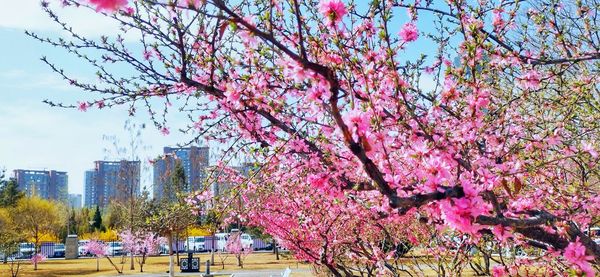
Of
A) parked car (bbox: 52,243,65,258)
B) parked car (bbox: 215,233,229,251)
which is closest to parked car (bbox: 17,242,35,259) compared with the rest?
parked car (bbox: 52,243,65,258)

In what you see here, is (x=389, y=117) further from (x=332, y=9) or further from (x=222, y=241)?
(x=222, y=241)

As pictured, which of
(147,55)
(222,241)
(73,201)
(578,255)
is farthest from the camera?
(73,201)

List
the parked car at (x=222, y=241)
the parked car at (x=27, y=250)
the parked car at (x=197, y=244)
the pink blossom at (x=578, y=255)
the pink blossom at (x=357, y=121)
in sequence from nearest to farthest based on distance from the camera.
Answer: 1. the pink blossom at (x=357, y=121)
2. the pink blossom at (x=578, y=255)
3. the parked car at (x=222, y=241)
4. the parked car at (x=27, y=250)
5. the parked car at (x=197, y=244)

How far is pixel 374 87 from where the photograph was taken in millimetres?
3041

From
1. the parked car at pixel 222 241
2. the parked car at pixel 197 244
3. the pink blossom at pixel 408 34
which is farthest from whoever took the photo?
the parked car at pixel 197 244

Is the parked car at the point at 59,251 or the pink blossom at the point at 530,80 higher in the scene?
the pink blossom at the point at 530,80

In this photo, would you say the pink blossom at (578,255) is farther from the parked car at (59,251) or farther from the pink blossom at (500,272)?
the parked car at (59,251)

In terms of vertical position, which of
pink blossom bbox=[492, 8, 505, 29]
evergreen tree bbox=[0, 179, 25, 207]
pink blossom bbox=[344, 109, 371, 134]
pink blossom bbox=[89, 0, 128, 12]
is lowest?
pink blossom bbox=[344, 109, 371, 134]

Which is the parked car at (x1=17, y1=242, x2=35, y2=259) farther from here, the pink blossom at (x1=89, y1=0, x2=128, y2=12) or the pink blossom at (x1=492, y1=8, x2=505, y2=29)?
the pink blossom at (x1=89, y1=0, x2=128, y2=12)

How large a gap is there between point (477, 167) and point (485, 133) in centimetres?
54

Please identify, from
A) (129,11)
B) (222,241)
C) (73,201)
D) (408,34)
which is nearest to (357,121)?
(408,34)

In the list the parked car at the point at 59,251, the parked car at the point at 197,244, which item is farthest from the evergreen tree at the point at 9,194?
the parked car at the point at 197,244

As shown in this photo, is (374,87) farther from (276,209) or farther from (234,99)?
(276,209)

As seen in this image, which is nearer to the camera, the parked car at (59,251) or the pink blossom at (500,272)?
the pink blossom at (500,272)
